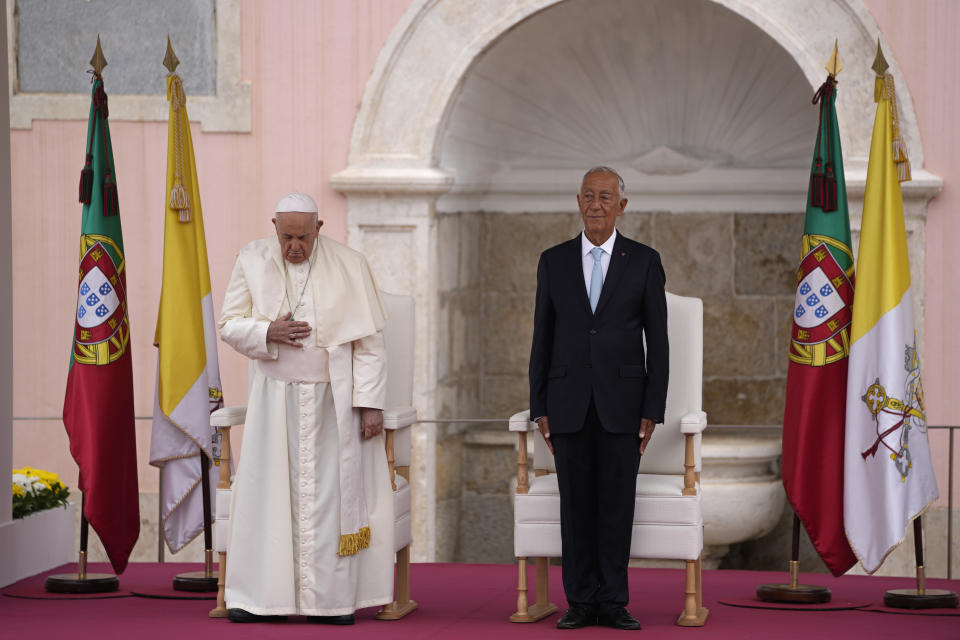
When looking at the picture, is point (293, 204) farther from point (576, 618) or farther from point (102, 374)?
point (576, 618)

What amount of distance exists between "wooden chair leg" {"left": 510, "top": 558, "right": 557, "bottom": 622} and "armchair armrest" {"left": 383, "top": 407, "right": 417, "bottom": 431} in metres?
0.62

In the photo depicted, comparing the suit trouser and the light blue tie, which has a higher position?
the light blue tie

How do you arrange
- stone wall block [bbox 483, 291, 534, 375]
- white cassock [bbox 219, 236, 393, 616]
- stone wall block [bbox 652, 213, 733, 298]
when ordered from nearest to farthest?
white cassock [bbox 219, 236, 393, 616] → stone wall block [bbox 652, 213, 733, 298] → stone wall block [bbox 483, 291, 534, 375]

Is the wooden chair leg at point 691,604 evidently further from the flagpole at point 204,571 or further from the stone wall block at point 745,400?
the stone wall block at point 745,400

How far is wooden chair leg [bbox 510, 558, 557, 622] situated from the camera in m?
→ 5.28

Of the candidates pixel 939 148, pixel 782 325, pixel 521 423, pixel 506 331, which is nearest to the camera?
pixel 521 423

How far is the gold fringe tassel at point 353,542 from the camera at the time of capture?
5172mm

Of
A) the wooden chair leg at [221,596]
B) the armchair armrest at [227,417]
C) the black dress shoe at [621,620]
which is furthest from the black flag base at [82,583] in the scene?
the black dress shoe at [621,620]

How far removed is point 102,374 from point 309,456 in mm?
1158

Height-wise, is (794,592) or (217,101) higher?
(217,101)

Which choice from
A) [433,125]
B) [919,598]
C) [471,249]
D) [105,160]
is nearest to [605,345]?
[919,598]

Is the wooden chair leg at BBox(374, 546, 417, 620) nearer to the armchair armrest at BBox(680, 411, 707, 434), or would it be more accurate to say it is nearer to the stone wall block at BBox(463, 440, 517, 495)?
the armchair armrest at BBox(680, 411, 707, 434)

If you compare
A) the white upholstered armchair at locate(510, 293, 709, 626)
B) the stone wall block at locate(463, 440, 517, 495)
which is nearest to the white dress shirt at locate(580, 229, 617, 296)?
the white upholstered armchair at locate(510, 293, 709, 626)

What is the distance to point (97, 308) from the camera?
596 cm
